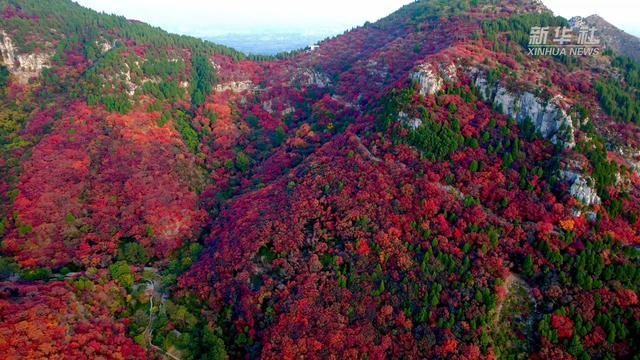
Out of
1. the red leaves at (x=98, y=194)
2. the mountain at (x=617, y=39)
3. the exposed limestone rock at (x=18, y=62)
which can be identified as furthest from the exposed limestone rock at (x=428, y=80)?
the exposed limestone rock at (x=18, y=62)

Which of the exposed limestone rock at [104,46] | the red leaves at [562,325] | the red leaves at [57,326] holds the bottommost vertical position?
the red leaves at [57,326]

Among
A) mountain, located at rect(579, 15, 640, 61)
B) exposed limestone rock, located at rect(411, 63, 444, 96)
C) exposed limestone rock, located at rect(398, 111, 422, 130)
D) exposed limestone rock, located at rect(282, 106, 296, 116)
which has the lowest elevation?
exposed limestone rock, located at rect(282, 106, 296, 116)

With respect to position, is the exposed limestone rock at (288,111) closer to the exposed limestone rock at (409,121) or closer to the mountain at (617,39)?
the exposed limestone rock at (409,121)

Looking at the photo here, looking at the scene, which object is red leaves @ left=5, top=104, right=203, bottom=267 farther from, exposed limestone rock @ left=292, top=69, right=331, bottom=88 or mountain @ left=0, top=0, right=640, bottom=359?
exposed limestone rock @ left=292, top=69, right=331, bottom=88

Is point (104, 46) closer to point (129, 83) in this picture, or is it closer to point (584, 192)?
point (129, 83)

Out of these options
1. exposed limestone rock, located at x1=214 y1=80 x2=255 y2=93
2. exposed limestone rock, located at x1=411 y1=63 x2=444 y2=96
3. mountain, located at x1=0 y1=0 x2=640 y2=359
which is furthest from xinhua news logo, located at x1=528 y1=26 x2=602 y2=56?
exposed limestone rock, located at x1=214 y1=80 x2=255 y2=93

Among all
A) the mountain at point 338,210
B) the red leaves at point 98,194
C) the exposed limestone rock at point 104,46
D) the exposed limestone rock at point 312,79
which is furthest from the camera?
the exposed limestone rock at point 312,79
